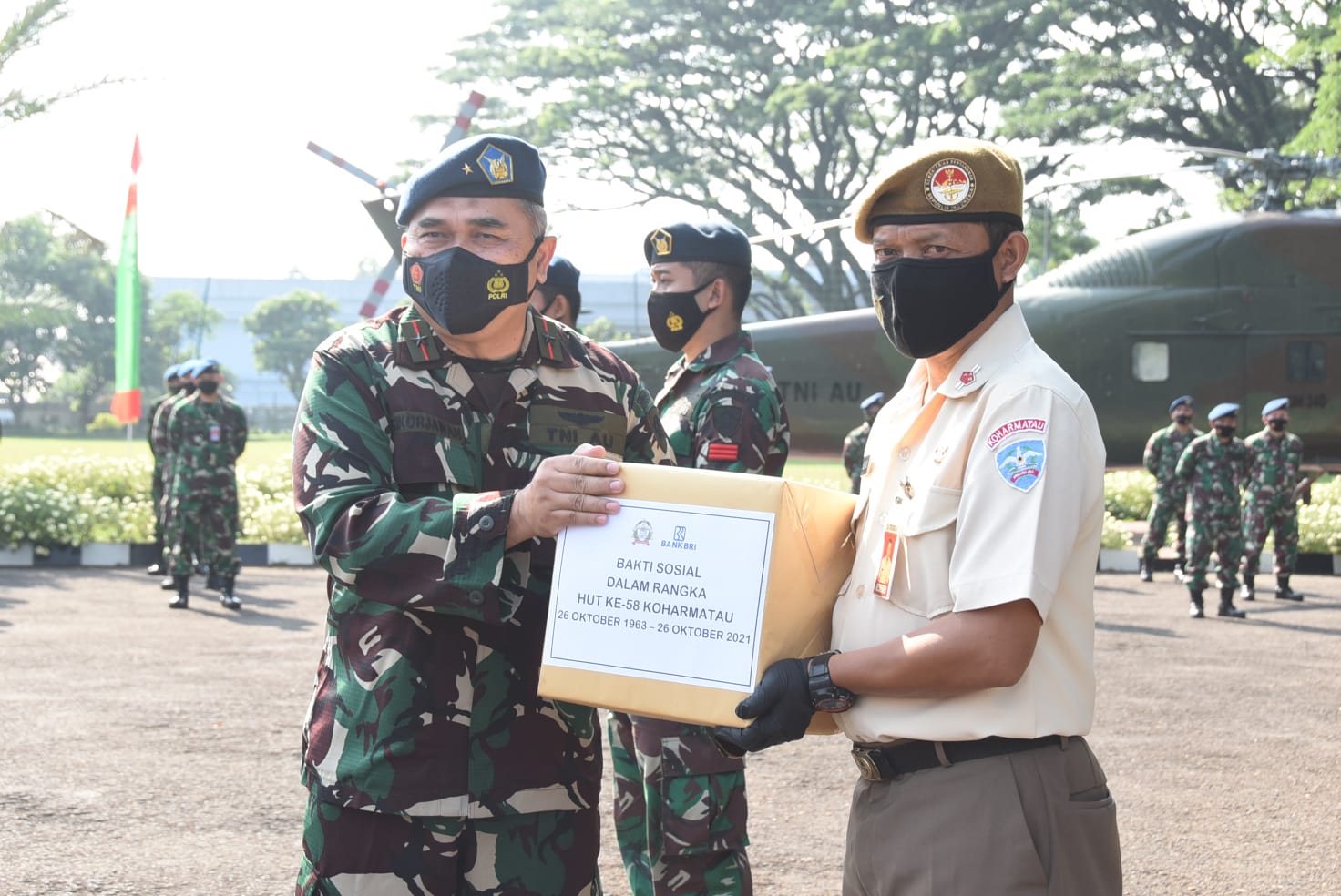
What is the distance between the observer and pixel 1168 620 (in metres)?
11.4

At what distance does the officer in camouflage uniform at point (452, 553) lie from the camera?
216 centimetres

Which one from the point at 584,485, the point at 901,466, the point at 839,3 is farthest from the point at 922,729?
the point at 839,3

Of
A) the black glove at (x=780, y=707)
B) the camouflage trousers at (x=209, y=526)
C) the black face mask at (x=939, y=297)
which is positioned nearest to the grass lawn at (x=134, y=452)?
the camouflage trousers at (x=209, y=526)

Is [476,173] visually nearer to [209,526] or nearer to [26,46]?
[209,526]

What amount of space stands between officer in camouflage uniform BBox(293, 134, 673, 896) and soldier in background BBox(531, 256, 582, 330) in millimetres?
2541

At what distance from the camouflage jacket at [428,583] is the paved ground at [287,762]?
2.39m

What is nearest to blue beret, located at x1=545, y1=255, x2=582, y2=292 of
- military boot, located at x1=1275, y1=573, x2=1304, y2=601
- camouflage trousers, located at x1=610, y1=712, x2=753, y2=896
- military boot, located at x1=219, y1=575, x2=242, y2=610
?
camouflage trousers, located at x1=610, y1=712, x2=753, y2=896

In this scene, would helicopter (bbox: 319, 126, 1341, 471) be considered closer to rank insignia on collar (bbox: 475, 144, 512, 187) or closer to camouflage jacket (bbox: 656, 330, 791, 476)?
camouflage jacket (bbox: 656, 330, 791, 476)

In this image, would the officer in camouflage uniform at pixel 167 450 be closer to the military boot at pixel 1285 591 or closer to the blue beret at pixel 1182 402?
the blue beret at pixel 1182 402

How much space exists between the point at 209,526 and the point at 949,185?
35.4 ft

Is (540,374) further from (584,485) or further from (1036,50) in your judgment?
(1036,50)

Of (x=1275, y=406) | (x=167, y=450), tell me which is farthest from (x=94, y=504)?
(x=1275, y=406)

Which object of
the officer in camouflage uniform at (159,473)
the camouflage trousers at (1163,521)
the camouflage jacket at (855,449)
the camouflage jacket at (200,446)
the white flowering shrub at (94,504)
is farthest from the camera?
the white flowering shrub at (94,504)

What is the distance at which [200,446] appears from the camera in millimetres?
11797
